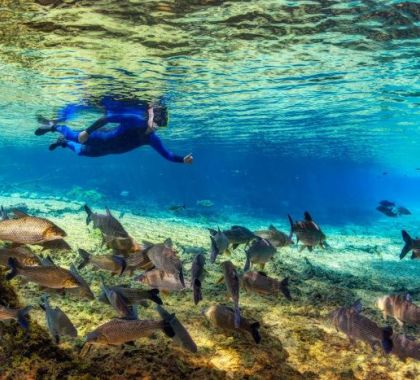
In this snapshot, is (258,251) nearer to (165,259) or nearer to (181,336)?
(165,259)

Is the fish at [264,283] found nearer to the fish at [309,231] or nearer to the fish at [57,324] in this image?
the fish at [309,231]

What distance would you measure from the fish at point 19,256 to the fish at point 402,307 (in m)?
4.76

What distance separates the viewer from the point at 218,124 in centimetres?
3275

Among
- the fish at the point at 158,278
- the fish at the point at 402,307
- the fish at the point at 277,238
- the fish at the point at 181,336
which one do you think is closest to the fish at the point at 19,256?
the fish at the point at 158,278

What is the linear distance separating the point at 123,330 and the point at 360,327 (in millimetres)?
2594

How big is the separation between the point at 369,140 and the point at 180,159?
34335 millimetres

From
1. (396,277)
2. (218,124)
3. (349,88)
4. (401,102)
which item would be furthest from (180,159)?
(218,124)

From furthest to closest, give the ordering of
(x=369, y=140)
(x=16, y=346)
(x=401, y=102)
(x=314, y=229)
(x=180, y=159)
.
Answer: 1. (x=369, y=140)
2. (x=401, y=102)
3. (x=180, y=159)
4. (x=314, y=229)
5. (x=16, y=346)

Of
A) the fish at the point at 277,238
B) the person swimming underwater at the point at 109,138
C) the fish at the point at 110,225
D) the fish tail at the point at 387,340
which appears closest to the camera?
the fish tail at the point at 387,340

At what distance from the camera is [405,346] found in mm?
3961

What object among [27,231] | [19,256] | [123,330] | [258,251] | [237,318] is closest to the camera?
[123,330]

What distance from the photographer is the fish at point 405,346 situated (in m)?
3.95

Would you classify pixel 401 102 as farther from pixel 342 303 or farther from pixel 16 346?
pixel 16 346

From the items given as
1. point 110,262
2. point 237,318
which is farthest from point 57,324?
point 237,318
